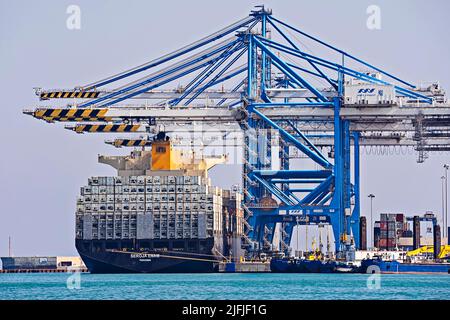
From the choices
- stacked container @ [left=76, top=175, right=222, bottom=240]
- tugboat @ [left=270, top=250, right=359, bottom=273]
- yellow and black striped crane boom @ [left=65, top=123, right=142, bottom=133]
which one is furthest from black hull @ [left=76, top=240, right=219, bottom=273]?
yellow and black striped crane boom @ [left=65, top=123, right=142, bottom=133]

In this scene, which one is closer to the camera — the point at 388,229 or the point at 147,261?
the point at 147,261

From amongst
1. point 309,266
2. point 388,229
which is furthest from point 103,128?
point 388,229

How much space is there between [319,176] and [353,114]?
23.0ft

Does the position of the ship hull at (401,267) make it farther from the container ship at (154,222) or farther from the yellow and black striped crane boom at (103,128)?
the yellow and black striped crane boom at (103,128)

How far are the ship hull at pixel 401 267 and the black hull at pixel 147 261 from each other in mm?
11218

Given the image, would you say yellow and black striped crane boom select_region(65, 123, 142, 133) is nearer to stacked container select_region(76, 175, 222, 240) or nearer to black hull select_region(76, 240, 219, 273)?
stacked container select_region(76, 175, 222, 240)

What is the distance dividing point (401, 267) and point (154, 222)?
717 inches

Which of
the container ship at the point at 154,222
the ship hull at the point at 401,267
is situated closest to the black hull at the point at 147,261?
the container ship at the point at 154,222

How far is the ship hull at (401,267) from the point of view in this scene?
3103 inches

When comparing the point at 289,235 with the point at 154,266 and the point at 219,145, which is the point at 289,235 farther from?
the point at 154,266

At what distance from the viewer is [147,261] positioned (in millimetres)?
81625

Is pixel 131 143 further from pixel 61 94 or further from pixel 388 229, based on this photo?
pixel 388 229

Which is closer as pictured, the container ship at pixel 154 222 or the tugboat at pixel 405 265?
the tugboat at pixel 405 265
